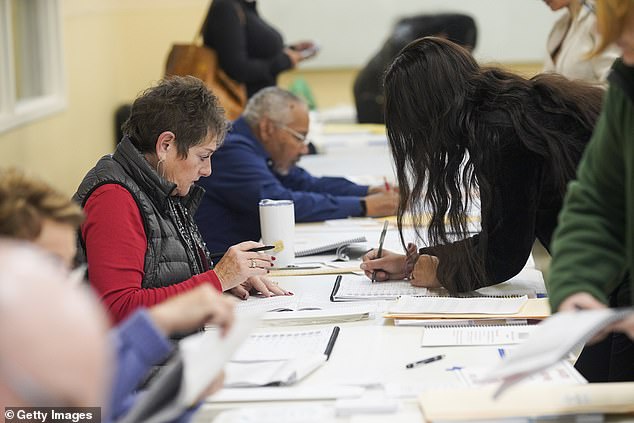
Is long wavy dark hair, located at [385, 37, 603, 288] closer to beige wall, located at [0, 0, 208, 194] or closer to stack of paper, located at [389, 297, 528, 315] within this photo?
stack of paper, located at [389, 297, 528, 315]

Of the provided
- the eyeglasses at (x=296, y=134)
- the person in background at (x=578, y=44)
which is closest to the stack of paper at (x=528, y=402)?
the eyeglasses at (x=296, y=134)

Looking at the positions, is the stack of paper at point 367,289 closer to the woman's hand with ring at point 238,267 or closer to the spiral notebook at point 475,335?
the woman's hand with ring at point 238,267

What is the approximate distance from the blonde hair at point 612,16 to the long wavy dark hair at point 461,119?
0.99 metres

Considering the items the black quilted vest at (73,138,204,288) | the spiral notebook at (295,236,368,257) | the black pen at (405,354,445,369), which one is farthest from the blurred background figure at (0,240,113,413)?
the spiral notebook at (295,236,368,257)

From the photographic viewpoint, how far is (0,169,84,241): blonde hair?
1.35m

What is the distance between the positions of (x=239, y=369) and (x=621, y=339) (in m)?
0.99

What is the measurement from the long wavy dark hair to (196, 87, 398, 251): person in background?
3.12 ft

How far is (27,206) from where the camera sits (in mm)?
1377

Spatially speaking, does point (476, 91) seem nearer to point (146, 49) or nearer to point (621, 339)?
point (621, 339)

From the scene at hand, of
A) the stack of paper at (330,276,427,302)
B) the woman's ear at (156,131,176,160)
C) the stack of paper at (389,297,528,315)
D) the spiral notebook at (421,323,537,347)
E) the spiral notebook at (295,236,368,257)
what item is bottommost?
the spiral notebook at (295,236,368,257)

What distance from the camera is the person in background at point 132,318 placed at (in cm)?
137

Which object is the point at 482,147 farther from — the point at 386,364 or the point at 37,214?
the point at 37,214

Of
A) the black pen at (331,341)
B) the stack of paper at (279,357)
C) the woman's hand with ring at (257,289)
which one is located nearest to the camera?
the stack of paper at (279,357)

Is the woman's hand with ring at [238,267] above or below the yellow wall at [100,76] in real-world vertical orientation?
above
